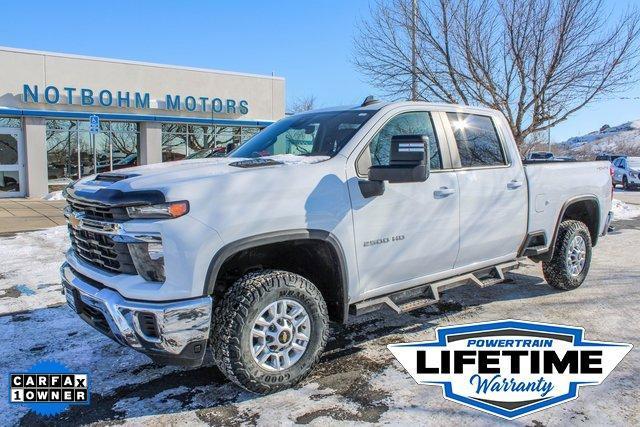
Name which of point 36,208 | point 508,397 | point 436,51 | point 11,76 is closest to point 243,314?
point 508,397

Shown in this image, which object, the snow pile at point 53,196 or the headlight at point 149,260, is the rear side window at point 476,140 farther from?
the snow pile at point 53,196

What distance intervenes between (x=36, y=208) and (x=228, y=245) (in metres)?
13.4

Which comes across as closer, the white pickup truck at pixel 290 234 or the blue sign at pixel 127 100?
the white pickup truck at pixel 290 234

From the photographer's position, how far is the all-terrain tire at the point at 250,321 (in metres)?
3.22

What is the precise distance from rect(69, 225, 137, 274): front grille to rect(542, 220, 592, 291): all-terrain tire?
14.8 ft

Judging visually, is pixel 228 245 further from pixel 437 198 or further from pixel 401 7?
pixel 401 7

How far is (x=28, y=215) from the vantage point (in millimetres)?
12820

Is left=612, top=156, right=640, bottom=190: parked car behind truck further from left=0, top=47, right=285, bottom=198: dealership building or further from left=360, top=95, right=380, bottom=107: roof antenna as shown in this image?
left=360, top=95, right=380, bottom=107: roof antenna

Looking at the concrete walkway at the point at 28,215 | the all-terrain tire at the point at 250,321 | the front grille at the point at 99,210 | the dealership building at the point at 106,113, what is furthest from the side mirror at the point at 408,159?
the dealership building at the point at 106,113

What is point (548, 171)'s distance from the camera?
17.6ft

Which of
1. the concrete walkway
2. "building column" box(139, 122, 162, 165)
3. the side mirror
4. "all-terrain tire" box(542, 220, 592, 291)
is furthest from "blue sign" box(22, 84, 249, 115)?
the side mirror

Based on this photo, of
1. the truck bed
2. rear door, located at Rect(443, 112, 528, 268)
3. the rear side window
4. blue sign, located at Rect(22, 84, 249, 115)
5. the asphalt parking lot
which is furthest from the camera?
blue sign, located at Rect(22, 84, 249, 115)

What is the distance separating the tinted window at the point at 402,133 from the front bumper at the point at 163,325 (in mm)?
1518

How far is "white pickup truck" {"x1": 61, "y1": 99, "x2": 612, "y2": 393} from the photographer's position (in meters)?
3.03
